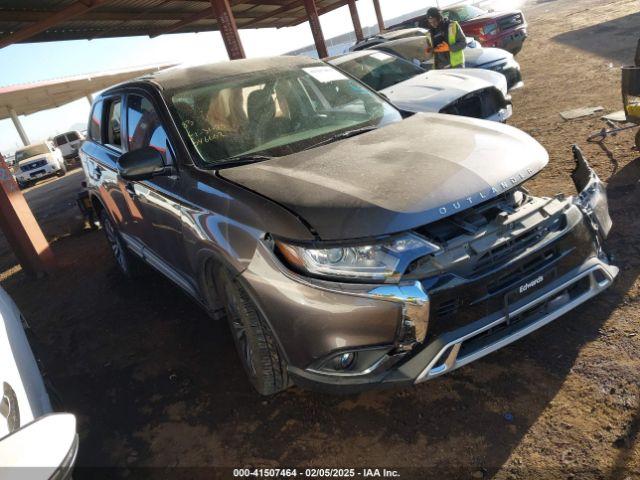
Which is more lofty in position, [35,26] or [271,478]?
[35,26]

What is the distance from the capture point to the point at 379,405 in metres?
2.51

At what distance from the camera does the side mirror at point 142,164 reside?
9.21ft

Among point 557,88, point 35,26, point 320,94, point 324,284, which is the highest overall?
point 35,26

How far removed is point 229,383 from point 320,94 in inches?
80.9

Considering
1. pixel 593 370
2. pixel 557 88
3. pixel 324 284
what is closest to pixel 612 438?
pixel 593 370

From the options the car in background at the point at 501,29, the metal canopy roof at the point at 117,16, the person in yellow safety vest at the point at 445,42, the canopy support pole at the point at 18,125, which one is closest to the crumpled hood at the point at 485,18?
the car in background at the point at 501,29

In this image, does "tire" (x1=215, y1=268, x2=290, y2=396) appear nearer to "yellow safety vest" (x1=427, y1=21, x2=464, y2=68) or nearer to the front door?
the front door

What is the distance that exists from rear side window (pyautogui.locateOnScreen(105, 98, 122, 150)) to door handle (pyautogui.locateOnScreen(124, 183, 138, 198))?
417 mm

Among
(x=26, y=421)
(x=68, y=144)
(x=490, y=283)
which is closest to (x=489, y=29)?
(x=490, y=283)

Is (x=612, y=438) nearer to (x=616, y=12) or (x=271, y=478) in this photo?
(x=271, y=478)

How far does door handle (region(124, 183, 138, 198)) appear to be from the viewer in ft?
11.7

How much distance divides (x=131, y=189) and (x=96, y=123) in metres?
1.33

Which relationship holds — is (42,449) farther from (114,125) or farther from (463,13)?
(463,13)

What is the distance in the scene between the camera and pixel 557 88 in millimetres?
8172
